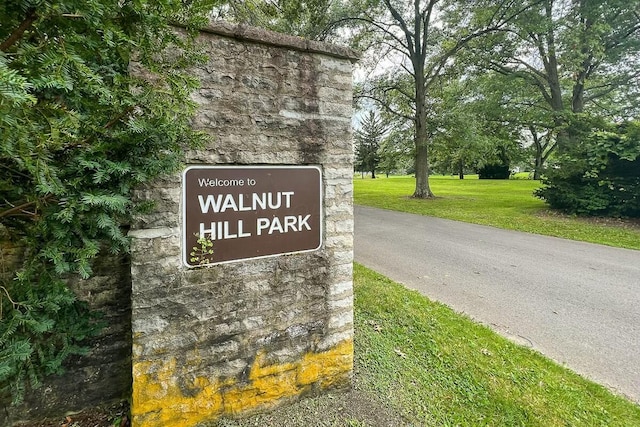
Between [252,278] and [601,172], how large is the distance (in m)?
11.3

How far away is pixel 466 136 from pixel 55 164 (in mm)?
15038

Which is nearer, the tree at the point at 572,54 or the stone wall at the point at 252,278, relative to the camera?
the stone wall at the point at 252,278

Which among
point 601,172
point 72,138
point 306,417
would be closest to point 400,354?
point 306,417

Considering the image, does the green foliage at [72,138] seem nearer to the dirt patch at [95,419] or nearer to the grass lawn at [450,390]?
the dirt patch at [95,419]

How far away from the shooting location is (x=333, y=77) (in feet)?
7.64

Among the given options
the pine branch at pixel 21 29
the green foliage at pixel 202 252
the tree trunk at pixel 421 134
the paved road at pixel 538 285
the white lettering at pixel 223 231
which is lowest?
the paved road at pixel 538 285

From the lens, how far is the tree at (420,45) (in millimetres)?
13695

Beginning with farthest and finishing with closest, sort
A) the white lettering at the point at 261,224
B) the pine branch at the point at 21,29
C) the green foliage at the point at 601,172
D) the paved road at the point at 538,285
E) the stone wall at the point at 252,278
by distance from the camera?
1. the green foliage at the point at 601,172
2. the paved road at the point at 538,285
3. the white lettering at the point at 261,224
4. the stone wall at the point at 252,278
5. the pine branch at the point at 21,29

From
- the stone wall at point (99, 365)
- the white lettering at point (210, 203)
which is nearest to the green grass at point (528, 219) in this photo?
the white lettering at point (210, 203)

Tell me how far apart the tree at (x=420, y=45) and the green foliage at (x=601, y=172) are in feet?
18.6

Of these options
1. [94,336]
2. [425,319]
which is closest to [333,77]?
[94,336]

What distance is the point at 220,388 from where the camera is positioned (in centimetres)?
210

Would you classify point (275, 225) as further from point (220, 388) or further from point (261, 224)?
point (220, 388)

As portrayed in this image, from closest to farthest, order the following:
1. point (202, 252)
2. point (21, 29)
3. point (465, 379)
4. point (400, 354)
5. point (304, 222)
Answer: point (21, 29) < point (202, 252) < point (304, 222) < point (465, 379) < point (400, 354)
